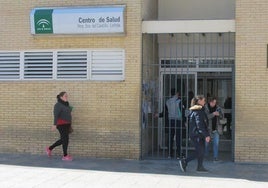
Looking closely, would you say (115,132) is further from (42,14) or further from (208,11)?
(208,11)

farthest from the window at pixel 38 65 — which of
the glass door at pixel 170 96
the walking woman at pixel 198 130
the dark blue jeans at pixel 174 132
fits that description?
the walking woman at pixel 198 130

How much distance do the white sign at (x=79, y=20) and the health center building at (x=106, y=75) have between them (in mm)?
25

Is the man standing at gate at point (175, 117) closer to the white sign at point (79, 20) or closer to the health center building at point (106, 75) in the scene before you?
the health center building at point (106, 75)

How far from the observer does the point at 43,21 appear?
40.2 ft

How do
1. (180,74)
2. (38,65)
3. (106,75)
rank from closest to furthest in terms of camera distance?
1. (106,75)
2. (38,65)
3. (180,74)

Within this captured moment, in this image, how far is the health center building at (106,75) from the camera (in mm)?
11398

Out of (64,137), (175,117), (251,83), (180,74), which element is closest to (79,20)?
(64,137)

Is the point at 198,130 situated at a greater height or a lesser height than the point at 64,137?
greater

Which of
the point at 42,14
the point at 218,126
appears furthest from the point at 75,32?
the point at 218,126

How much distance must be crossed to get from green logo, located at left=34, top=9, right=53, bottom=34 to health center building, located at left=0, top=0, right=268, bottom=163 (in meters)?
0.03

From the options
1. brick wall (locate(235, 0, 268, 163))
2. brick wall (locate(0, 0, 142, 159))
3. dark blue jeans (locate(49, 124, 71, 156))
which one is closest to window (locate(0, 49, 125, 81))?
brick wall (locate(0, 0, 142, 159))

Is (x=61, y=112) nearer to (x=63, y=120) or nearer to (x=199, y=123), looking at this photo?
(x=63, y=120)

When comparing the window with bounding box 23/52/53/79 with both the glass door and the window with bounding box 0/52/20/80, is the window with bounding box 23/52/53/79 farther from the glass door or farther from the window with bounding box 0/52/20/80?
the glass door

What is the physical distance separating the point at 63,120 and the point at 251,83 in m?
4.64
